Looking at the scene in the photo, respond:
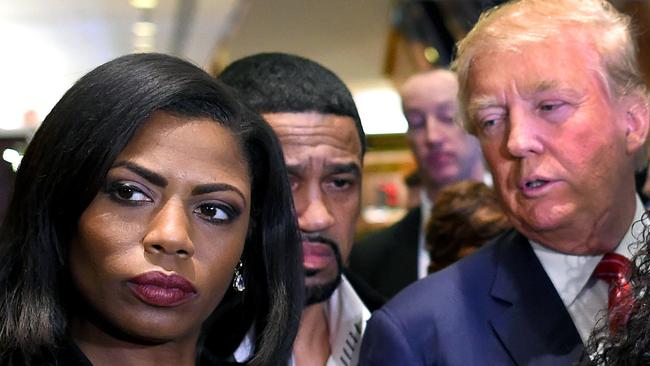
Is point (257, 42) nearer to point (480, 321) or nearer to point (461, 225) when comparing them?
point (461, 225)

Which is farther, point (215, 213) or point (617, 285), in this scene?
point (617, 285)

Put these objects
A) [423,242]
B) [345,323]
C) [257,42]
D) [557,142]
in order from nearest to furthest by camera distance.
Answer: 1. [557,142]
2. [345,323]
3. [423,242]
4. [257,42]

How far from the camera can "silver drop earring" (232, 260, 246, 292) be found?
223 cm

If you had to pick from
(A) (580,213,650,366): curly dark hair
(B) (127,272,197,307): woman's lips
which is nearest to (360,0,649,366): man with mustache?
(A) (580,213,650,366): curly dark hair

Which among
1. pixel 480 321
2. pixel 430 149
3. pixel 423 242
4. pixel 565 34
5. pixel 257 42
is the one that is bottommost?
pixel 257 42

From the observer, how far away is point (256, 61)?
276 cm

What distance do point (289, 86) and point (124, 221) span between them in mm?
813

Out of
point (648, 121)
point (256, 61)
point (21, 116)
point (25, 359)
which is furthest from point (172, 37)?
point (25, 359)

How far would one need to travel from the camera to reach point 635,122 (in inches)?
96.9

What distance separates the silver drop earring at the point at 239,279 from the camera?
223 centimetres

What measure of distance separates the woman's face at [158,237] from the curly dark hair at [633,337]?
2.01 ft

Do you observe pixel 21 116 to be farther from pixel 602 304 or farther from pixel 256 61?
pixel 602 304

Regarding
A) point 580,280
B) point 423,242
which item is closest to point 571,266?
point 580,280

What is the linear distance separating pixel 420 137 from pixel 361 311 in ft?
4.98
